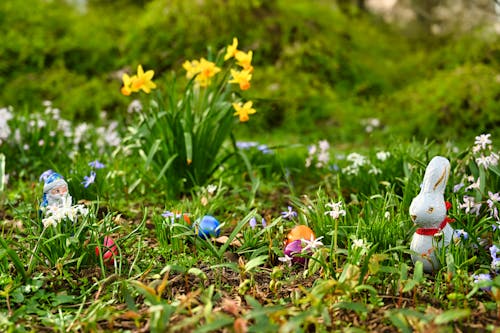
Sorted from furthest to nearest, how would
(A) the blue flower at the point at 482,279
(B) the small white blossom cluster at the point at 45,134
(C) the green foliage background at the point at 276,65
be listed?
(C) the green foliage background at the point at 276,65 < (B) the small white blossom cluster at the point at 45,134 < (A) the blue flower at the point at 482,279

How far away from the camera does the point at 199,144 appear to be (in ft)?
10.5

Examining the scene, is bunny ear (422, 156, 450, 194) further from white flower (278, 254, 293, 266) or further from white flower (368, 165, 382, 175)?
white flower (368, 165, 382, 175)

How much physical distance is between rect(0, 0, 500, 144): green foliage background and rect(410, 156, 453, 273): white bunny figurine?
2.81 metres

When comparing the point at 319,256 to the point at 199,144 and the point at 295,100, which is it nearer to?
the point at 199,144

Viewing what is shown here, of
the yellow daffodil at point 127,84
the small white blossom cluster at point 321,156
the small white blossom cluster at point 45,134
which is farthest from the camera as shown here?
the small white blossom cluster at point 45,134

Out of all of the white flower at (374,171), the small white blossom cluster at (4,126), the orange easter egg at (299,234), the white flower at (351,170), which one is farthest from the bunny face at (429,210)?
the small white blossom cluster at (4,126)

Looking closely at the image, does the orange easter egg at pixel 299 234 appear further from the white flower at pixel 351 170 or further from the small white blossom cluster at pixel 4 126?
the small white blossom cluster at pixel 4 126

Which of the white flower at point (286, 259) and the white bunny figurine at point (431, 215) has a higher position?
the white bunny figurine at point (431, 215)

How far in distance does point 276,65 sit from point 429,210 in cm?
444

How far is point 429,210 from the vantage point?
201cm

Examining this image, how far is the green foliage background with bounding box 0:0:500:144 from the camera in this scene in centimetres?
521

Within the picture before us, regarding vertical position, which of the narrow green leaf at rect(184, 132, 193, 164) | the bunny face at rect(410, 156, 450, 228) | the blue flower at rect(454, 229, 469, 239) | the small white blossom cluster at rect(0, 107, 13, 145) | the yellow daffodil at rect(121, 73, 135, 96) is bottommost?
the blue flower at rect(454, 229, 469, 239)

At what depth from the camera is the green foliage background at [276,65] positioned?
5.21 m

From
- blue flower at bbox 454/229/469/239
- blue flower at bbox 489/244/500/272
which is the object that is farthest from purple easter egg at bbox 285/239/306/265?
blue flower at bbox 489/244/500/272
